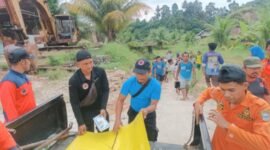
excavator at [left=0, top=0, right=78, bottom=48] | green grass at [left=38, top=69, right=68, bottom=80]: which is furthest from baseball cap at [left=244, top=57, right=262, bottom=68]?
excavator at [left=0, top=0, right=78, bottom=48]

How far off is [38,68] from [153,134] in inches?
372

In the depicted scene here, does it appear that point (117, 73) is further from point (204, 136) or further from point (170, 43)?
point (170, 43)

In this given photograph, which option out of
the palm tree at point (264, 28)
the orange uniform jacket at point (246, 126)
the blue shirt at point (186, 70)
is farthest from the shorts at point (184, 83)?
the palm tree at point (264, 28)

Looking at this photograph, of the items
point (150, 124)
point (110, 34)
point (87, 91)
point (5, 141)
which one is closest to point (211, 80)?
point (150, 124)

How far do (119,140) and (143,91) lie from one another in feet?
2.59

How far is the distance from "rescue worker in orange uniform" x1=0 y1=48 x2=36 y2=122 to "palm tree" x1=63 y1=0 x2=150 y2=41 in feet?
61.3

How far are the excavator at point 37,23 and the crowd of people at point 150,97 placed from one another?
782 centimetres

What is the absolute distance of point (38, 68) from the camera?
1228cm

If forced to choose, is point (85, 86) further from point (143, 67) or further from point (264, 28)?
point (264, 28)

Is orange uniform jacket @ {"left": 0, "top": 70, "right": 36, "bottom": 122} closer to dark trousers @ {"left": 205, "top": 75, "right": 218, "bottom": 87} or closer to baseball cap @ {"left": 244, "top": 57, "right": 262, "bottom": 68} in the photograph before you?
baseball cap @ {"left": 244, "top": 57, "right": 262, "bottom": 68}

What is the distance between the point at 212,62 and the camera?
7.62m

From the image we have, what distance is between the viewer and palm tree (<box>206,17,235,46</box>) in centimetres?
2223

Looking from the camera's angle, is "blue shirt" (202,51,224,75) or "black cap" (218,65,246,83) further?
"blue shirt" (202,51,224,75)

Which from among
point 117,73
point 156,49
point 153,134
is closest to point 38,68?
point 117,73
